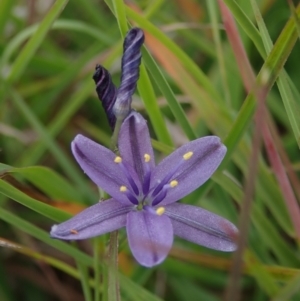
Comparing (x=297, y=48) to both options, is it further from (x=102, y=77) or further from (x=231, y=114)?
(x=102, y=77)

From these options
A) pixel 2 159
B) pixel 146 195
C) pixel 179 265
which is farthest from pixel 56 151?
pixel 146 195

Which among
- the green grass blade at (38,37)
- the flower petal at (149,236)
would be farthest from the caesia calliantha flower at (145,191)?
the green grass blade at (38,37)

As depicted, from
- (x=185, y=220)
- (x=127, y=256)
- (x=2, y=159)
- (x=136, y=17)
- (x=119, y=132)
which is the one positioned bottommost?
(x=127, y=256)

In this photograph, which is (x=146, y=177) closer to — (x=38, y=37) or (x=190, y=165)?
(x=190, y=165)

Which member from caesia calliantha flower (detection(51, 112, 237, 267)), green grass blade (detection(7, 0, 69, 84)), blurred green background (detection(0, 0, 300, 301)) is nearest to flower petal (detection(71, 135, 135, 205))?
caesia calliantha flower (detection(51, 112, 237, 267))

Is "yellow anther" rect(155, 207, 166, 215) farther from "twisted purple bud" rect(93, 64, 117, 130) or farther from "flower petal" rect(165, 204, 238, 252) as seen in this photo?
Result: "twisted purple bud" rect(93, 64, 117, 130)

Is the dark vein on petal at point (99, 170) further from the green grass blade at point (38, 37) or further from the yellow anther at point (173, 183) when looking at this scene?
the green grass blade at point (38, 37)

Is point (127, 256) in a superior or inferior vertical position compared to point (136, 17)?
inferior

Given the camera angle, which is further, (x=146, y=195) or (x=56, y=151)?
(x=56, y=151)
